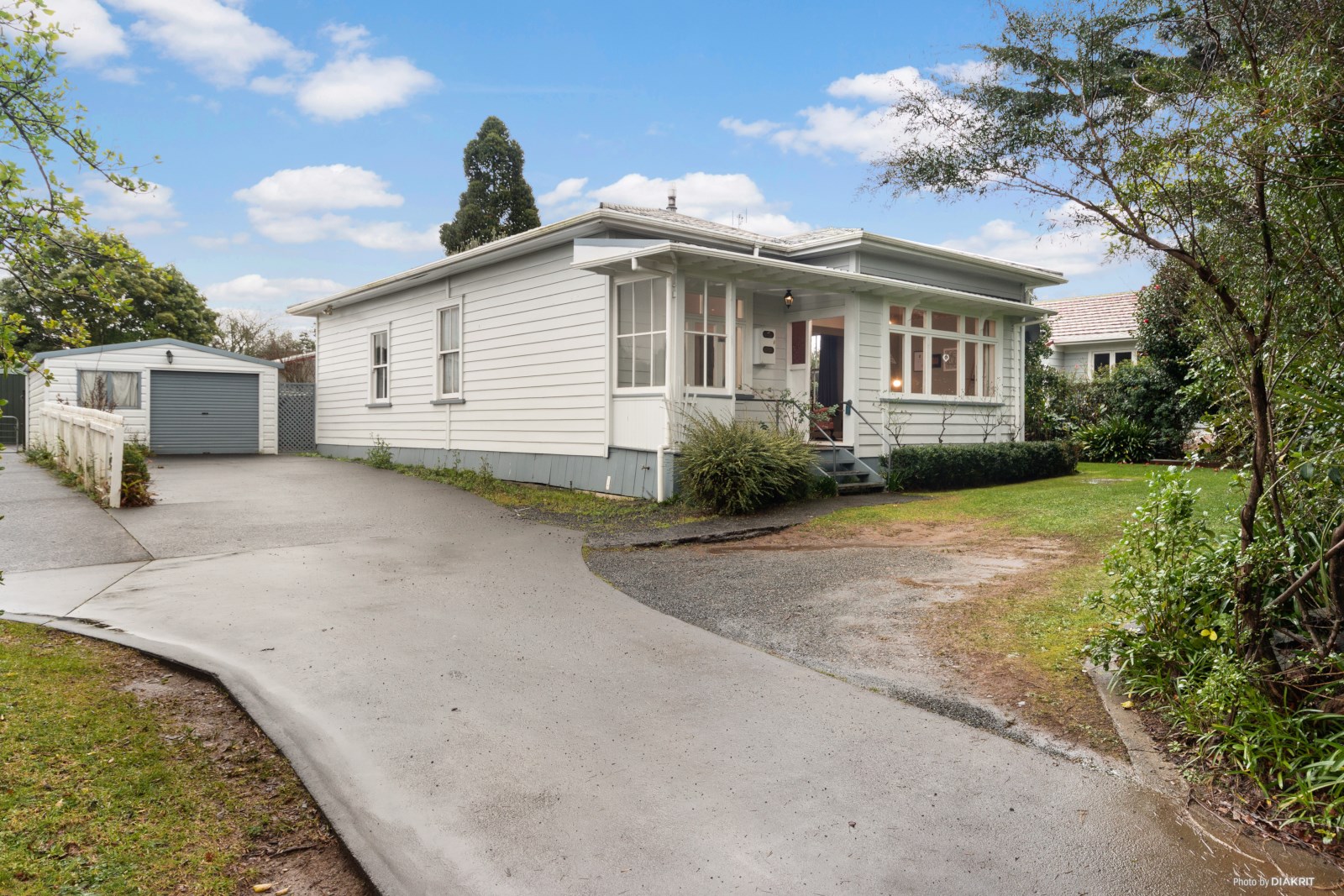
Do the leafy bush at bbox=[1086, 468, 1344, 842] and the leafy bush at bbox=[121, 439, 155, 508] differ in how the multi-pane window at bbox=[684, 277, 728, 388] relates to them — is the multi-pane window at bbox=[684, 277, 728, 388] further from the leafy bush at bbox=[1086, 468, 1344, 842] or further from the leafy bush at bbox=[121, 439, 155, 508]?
the leafy bush at bbox=[1086, 468, 1344, 842]

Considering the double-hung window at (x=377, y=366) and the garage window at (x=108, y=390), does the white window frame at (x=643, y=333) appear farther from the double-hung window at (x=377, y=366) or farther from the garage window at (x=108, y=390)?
the garage window at (x=108, y=390)

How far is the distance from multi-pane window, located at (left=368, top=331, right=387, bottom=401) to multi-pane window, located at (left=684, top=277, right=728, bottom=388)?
9048 mm

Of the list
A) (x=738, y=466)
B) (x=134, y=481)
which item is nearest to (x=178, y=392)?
(x=134, y=481)

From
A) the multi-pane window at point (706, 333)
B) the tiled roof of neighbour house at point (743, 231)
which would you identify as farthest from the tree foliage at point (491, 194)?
the multi-pane window at point (706, 333)

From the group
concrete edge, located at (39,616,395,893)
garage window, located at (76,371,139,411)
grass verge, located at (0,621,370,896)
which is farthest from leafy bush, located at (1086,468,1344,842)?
garage window, located at (76,371,139,411)

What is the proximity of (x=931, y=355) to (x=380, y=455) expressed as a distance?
36.1ft

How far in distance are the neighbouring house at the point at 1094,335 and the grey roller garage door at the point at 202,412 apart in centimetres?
2277

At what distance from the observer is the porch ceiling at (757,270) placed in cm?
1045

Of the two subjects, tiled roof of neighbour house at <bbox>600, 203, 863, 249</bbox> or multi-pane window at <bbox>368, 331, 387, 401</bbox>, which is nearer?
tiled roof of neighbour house at <bbox>600, 203, 863, 249</bbox>

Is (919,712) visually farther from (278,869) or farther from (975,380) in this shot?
(975,380)

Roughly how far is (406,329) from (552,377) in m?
5.38

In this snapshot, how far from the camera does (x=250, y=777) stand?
3.36m

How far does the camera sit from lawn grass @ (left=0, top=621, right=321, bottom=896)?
2.57 m

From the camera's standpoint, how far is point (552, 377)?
13.1 meters
